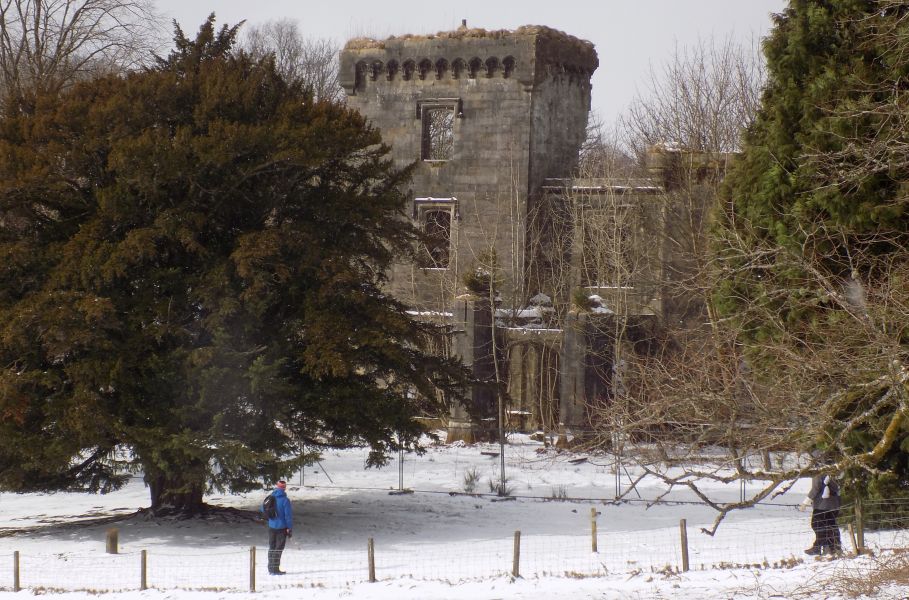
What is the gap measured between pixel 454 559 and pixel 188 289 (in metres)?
6.95

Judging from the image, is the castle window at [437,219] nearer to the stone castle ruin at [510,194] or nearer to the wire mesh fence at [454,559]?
the stone castle ruin at [510,194]

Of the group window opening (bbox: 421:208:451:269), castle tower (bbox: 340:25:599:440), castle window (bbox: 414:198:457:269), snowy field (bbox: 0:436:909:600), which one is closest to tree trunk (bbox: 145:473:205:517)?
snowy field (bbox: 0:436:909:600)

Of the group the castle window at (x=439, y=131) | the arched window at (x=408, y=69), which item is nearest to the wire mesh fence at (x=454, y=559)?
the castle window at (x=439, y=131)

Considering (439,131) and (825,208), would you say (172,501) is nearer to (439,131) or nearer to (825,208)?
(825,208)

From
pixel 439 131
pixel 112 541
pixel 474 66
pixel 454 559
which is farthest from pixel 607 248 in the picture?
pixel 112 541

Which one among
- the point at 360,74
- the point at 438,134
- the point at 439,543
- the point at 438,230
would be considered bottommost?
the point at 439,543

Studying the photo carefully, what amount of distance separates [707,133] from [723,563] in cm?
1876

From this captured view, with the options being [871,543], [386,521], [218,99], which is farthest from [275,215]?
[871,543]

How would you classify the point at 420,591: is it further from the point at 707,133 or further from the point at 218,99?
the point at 707,133

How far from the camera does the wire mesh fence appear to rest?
15695mm

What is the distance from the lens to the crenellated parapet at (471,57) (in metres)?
34.9

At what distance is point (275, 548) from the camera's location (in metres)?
16.9

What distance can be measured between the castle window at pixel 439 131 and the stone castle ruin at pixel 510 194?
5 cm

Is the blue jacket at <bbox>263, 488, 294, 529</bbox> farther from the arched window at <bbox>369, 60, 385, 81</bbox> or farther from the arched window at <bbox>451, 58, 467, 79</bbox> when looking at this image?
the arched window at <bbox>369, 60, 385, 81</bbox>
